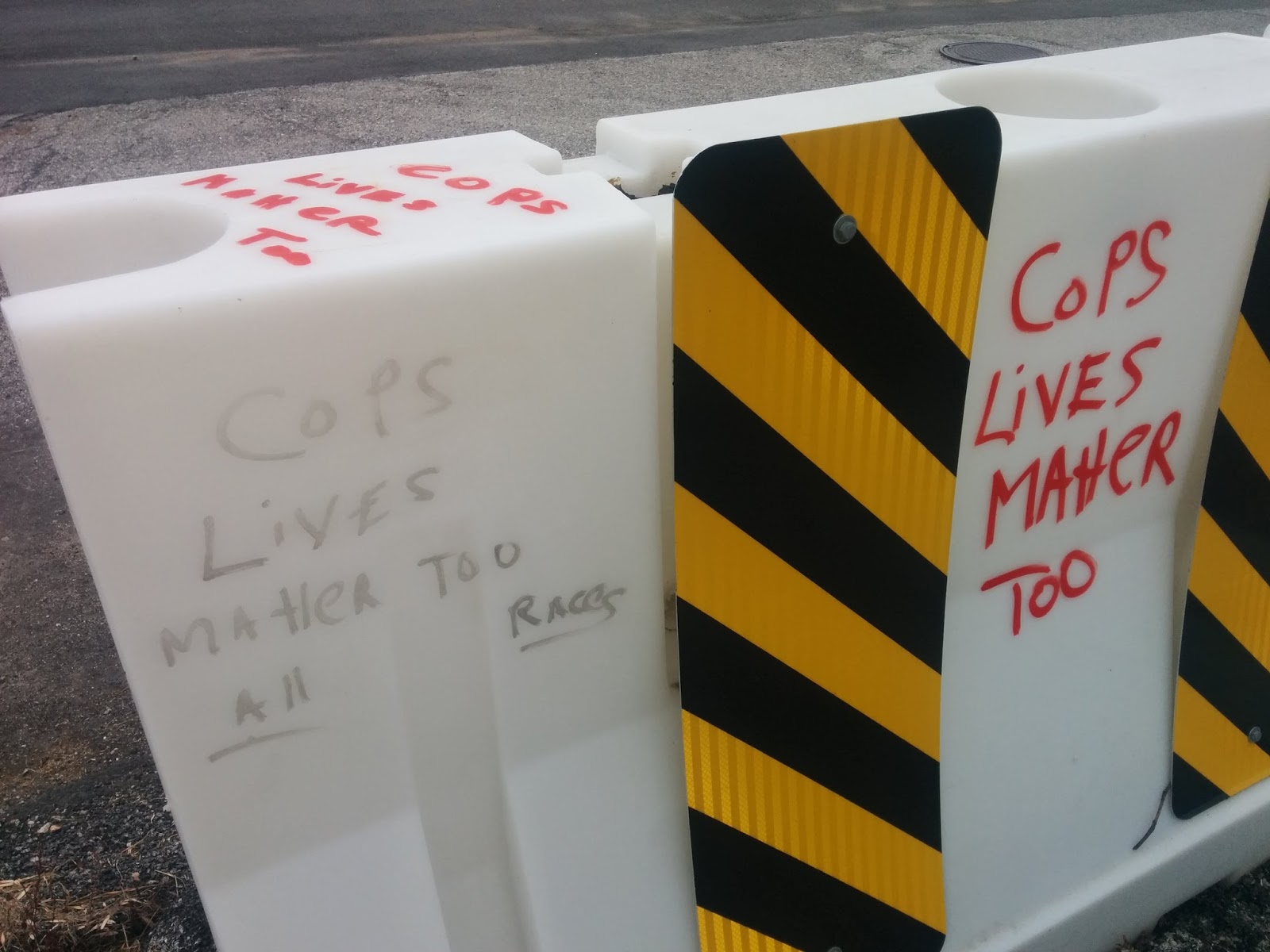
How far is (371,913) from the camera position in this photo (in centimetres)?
118

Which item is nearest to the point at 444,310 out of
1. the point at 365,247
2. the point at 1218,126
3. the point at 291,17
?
the point at 365,247

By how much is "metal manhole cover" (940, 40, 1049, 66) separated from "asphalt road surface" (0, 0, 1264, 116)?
2.63 ft

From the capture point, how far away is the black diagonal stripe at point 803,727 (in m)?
1.23

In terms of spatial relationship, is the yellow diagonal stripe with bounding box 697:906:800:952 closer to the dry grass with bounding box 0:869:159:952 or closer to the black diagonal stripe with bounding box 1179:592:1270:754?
the black diagonal stripe with bounding box 1179:592:1270:754

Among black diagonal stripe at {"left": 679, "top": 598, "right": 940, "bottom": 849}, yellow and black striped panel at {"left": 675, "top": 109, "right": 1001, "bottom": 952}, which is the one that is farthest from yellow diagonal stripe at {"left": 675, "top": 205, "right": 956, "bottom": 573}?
black diagonal stripe at {"left": 679, "top": 598, "right": 940, "bottom": 849}

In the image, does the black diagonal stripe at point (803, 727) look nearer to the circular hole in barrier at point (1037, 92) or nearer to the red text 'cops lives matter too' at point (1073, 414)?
the red text 'cops lives matter too' at point (1073, 414)

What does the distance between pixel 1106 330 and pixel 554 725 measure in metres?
0.91

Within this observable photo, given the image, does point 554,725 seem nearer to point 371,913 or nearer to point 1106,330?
point 371,913

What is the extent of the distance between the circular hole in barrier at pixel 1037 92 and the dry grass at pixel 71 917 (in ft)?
6.17

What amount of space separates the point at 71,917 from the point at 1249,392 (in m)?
2.07

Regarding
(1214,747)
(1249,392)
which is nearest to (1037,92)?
(1249,392)

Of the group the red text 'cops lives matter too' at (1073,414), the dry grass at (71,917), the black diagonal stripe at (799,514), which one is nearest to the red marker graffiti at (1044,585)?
the red text 'cops lives matter too' at (1073,414)

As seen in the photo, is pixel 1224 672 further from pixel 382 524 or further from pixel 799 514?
pixel 382 524

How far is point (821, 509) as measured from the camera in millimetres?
1241
